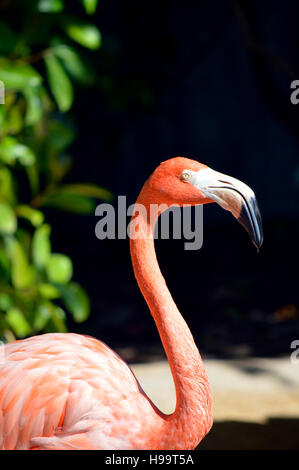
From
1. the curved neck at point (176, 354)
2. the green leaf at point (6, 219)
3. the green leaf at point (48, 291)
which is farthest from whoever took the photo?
the green leaf at point (48, 291)

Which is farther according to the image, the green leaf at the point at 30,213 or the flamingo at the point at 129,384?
the green leaf at the point at 30,213

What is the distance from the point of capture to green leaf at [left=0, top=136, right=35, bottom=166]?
3098mm

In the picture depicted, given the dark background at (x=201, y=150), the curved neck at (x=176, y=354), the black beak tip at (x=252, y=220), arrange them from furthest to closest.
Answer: the dark background at (x=201, y=150)
the curved neck at (x=176, y=354)
the black beak tip at (x=252, y=220)

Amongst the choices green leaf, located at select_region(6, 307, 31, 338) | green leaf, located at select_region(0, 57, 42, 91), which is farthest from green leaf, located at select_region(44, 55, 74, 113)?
green leaf, located at select_region(6, 307, 31, 338)

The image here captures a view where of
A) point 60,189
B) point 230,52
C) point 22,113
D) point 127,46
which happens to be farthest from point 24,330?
point 230,52

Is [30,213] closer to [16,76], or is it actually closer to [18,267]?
[18,267]

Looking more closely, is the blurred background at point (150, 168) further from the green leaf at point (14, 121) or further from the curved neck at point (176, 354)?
the curved neck at point (176, 354)

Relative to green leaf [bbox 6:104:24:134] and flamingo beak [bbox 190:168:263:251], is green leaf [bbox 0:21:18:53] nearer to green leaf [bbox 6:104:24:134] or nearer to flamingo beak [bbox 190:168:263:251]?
green leaf [bbox 6:104:24:134]

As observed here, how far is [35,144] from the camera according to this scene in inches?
132

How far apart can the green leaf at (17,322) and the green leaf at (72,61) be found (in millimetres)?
1293

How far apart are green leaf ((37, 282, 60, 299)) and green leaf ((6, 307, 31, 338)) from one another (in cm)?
16

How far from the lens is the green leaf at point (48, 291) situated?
327 centimetres

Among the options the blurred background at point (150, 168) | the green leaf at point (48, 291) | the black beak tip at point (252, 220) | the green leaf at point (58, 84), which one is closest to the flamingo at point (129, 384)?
the black beak tip at point (252, 220)

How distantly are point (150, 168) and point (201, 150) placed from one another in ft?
2.31
